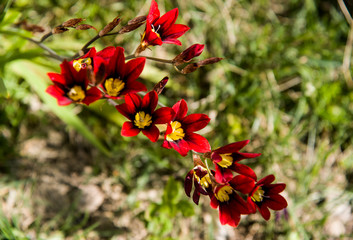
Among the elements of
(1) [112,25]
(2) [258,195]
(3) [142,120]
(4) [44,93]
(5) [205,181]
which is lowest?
(2) [258,195]

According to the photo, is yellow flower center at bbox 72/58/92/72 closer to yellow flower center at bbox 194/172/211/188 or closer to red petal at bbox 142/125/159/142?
red petal at bbox 142/125/159/142

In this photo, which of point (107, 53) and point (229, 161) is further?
point (229, 161)

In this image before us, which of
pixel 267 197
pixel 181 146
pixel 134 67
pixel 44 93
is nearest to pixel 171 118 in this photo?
pixel 181 146

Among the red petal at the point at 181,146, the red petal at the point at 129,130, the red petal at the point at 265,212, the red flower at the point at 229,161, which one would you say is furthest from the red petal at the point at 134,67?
the red petal at the point at 265,212

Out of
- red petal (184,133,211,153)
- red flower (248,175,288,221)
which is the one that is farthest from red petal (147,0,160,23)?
red flower (248,175,288,221)

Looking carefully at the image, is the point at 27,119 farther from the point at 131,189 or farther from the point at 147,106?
the point at 147,106

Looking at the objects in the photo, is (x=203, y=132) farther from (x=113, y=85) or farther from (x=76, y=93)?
(x=76, y=93)

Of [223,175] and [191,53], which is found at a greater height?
[191,53]
